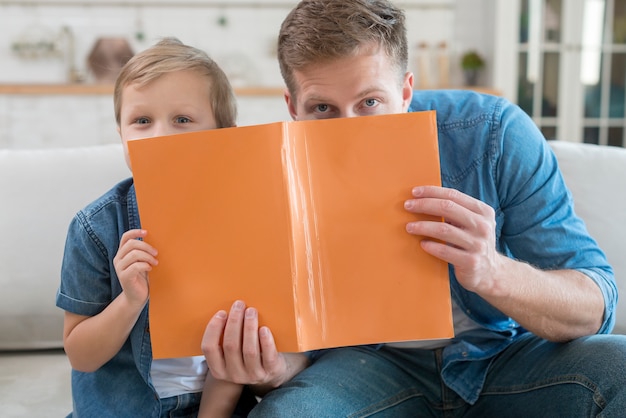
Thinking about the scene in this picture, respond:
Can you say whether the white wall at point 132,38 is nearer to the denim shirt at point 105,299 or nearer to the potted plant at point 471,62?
the potted plant at point 471,62

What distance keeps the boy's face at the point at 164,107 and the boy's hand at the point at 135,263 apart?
252 mm

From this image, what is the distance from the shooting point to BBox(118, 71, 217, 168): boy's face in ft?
3.78

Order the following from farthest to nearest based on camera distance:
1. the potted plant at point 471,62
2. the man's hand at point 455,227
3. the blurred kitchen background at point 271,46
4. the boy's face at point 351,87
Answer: the potted plant at point 471,62 < the blurred kitchen background at point 271,46 < the boy's face at point 351,87 < the man's hand at point 455,227

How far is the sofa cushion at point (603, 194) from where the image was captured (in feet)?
5.03

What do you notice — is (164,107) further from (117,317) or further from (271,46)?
(271,46)

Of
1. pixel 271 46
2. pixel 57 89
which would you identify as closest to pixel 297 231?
pixel 57 89

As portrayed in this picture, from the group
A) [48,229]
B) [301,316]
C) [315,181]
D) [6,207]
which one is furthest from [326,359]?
[6,207]

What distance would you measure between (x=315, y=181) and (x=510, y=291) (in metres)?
0.34

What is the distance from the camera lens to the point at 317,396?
3.42 ft

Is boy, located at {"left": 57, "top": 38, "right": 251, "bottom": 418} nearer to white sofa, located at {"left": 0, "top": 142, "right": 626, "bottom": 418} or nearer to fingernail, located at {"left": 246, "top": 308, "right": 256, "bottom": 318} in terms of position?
fingernail, located at {"left": 246, "top": 308, "right": 256, "bottom": 318}

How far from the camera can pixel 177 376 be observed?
119cm

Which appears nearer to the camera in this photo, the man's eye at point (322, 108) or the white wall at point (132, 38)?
the man's eye at point (322, 108)

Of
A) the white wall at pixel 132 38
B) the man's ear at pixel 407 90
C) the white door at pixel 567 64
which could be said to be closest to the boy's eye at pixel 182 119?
the man's ear at pixel 407 90

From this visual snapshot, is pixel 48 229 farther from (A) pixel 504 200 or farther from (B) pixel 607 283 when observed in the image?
(B) pixel 607 283
